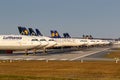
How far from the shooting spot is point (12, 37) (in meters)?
80.6

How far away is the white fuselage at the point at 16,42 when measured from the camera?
79.0m

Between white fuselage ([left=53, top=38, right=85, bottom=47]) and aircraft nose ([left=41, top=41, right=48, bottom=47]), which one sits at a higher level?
white fuselage ([left=53, top=38, right=85, bottom=47])

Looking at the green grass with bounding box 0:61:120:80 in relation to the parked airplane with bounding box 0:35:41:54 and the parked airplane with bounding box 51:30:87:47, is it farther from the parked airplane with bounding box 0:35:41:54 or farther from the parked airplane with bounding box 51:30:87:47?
the parked airplane with bounding box 51:30:87:47

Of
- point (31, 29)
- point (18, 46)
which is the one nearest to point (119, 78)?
point (18, 46)

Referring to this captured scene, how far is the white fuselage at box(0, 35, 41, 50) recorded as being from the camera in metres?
79.0

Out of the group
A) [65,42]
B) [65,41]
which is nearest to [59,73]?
[65,42]

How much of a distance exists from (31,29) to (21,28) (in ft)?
60.3

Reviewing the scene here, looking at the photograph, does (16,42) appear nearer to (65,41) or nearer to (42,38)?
(42,38)

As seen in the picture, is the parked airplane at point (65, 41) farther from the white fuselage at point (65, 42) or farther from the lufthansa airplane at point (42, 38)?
the lufthansa airplane at point (42, 38)

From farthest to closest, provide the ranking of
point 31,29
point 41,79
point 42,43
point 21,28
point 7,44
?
1. point 31,29
2. point 21,28
3. point 42,43
4. point 7,44
5. point 41,79

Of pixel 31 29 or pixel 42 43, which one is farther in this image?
pixel 31 29

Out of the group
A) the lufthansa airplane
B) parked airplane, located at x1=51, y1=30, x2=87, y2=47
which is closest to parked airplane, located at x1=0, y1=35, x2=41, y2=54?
the lufthansa airplane

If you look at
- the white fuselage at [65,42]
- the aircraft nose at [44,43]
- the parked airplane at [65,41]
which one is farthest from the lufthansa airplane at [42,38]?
the white fuselage at [65,42]

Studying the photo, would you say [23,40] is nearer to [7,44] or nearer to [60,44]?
[7,44]
